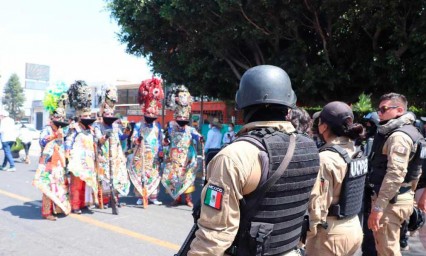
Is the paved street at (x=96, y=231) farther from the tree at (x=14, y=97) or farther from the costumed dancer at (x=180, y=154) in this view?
the tree at (x=14, y=97)

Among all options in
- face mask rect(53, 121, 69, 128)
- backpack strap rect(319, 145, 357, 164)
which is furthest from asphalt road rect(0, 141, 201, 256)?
backpack strap rect(319, 145, 357, 164)

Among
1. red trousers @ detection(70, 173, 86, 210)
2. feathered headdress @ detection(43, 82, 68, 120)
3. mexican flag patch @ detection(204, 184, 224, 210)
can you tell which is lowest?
red trousers @ detection(70, 173, 86, 210)

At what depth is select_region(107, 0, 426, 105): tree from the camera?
8008 millimetres

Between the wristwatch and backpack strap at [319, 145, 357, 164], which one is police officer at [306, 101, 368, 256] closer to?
backpack strap at [319, 145, 357, 164]

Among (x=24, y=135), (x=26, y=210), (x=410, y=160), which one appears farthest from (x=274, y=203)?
A: (x=24, y=135)

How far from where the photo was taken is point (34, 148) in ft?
56.0

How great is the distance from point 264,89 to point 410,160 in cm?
226

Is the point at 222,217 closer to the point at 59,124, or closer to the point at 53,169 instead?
the point at 53,169

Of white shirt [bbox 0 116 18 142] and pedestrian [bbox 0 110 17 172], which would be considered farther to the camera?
white shirt [bbox 0 116 18 142]

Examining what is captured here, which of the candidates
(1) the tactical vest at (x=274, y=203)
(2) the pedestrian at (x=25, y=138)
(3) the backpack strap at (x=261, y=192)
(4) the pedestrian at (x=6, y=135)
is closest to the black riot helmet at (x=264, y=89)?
(1) the tactical vest at (x=274, y=203)

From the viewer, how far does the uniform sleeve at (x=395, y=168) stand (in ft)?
10.3

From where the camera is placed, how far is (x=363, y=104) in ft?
36.6

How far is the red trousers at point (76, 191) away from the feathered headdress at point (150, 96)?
1.55 metres

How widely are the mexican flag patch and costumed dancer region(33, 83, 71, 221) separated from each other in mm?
4607
